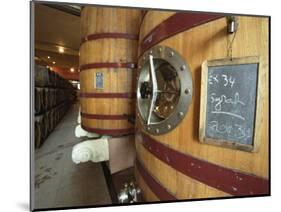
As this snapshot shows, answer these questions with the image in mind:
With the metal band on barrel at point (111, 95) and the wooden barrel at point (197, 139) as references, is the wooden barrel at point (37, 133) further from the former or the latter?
the wooden barrel at point (197, 139)

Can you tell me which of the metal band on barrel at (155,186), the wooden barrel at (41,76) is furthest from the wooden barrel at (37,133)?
the metal band on barrel at (155,186)

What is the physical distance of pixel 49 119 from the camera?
2.50 ft

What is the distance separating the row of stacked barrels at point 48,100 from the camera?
2.42 ft

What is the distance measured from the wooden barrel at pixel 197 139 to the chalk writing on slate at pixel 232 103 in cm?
3

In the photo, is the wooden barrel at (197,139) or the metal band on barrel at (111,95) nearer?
the wooden barrel at (197,139)

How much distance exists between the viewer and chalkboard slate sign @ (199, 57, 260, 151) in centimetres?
68

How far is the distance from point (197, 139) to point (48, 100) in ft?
1.47

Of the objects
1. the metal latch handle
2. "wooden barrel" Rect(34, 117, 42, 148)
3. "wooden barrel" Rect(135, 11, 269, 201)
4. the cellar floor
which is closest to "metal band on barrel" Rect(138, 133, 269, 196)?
"wooden barrel" Rect(135, 11, 269, 201)

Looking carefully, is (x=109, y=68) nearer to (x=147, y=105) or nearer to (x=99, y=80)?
(x=99, y=80)

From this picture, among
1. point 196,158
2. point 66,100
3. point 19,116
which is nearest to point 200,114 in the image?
point 196,158

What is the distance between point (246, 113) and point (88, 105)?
0.47 meters

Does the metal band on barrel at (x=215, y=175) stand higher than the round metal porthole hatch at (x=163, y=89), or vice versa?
the round metal porthole hatch at (x=163, y=89)

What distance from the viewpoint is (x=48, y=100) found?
2.49 feet

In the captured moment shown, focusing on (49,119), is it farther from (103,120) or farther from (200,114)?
(200,114)
